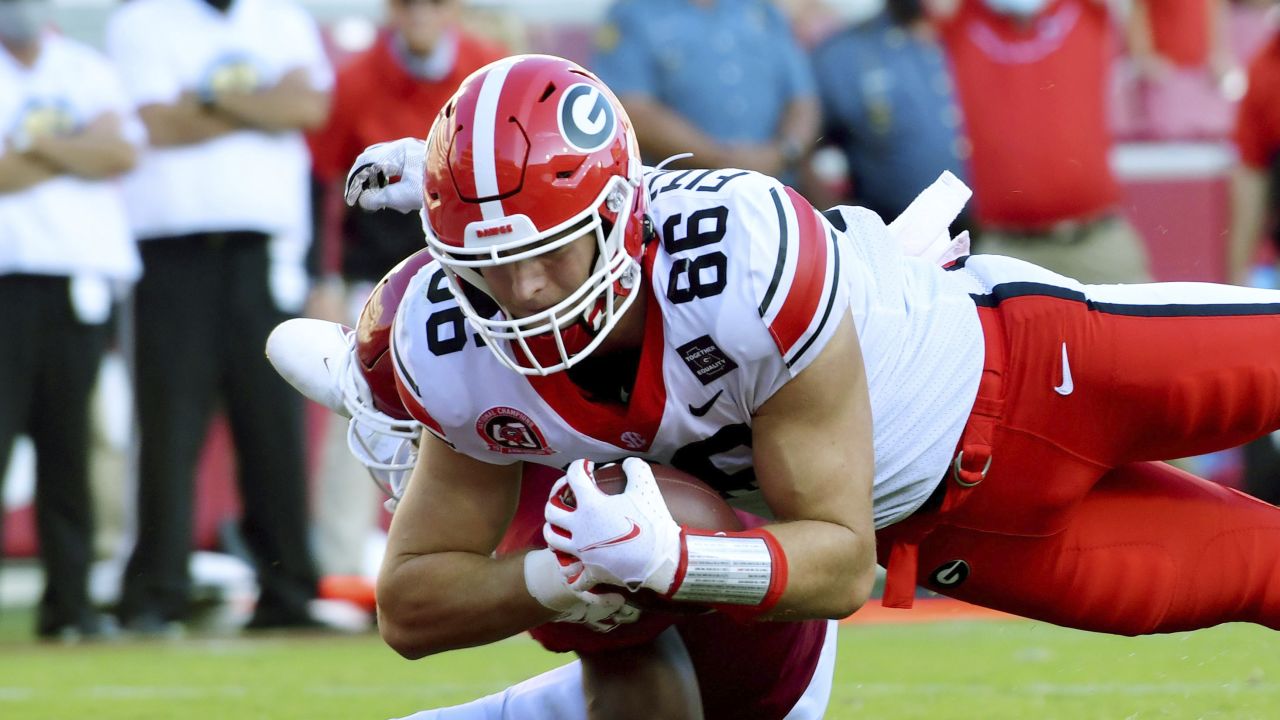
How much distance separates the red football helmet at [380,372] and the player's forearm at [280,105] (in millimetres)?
2668

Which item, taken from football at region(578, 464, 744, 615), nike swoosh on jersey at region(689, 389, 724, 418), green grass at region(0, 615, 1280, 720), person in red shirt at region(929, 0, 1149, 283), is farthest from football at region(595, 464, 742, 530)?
person in red shirt at region(929, 0, 1149, 283)

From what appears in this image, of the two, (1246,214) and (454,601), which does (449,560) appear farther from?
(1246,214)

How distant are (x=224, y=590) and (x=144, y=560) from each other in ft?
2.72

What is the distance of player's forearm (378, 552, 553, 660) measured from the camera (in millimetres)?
3357

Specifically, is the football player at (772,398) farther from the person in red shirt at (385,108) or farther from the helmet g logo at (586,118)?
the person in red shirt at (385,108)

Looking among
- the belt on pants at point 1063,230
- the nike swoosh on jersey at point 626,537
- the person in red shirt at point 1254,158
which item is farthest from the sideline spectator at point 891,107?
the nike swoosh on jersey at point 626,537

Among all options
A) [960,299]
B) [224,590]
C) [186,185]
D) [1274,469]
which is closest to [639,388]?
[960,299]

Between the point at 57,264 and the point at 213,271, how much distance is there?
495mm

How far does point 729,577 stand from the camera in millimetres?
3059

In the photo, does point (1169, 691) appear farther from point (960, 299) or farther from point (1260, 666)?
point (960, 299)

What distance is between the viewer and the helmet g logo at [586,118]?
10.5ft

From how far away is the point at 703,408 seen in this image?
329 cm

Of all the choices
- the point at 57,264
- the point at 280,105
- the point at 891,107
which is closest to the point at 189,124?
the point at 280,105

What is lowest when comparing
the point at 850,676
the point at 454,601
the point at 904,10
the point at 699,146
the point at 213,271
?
the point at 850,676
